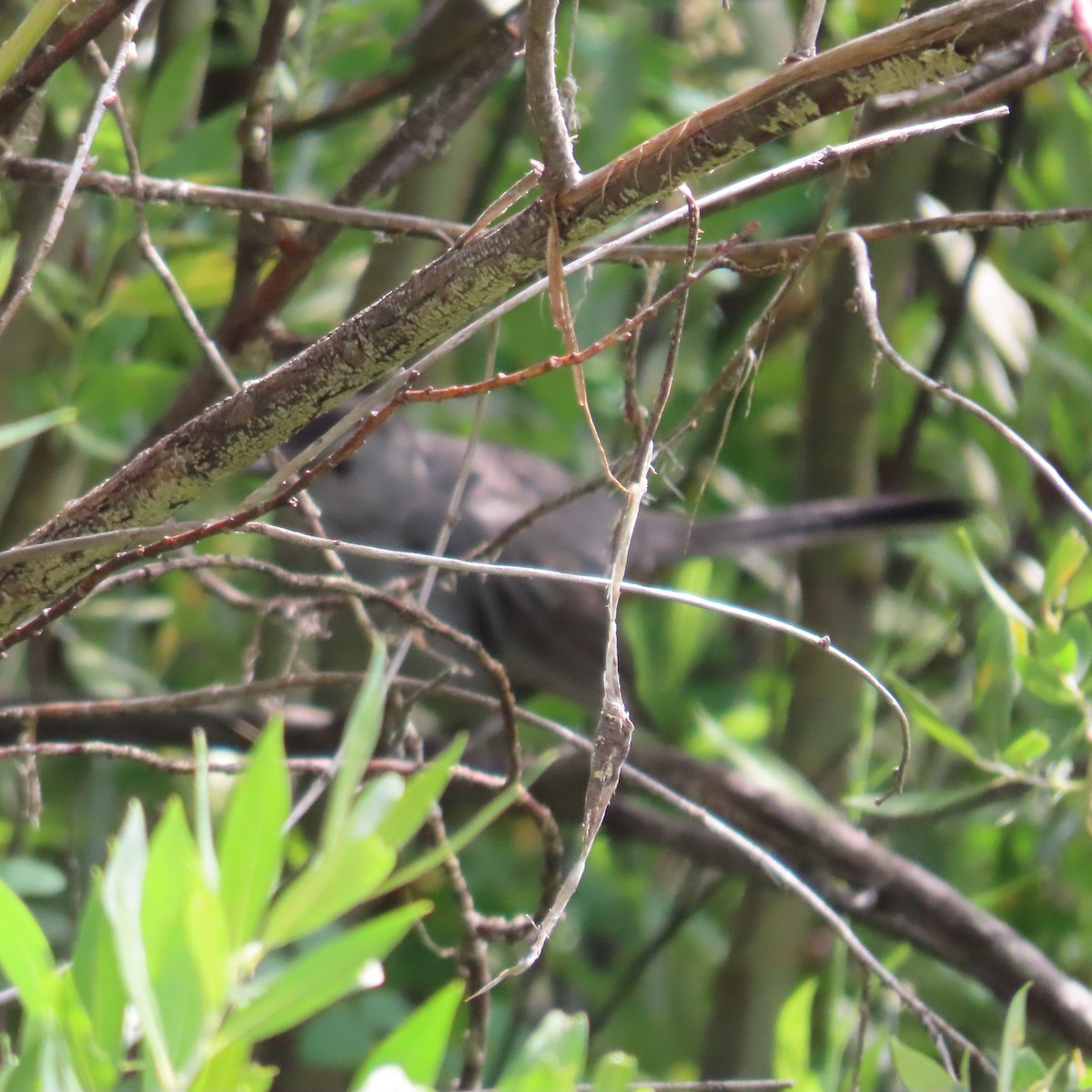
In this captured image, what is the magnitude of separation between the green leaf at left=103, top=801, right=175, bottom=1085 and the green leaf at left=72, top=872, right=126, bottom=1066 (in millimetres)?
17

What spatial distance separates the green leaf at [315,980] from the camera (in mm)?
356

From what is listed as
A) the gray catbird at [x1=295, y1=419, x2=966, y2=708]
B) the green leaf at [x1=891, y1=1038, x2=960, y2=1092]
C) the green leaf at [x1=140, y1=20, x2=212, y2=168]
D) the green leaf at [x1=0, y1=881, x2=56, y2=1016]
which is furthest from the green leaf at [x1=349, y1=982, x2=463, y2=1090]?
the gray catbird at [x1=295, y1=419, x2=966, y2=708]

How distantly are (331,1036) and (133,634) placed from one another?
857mm

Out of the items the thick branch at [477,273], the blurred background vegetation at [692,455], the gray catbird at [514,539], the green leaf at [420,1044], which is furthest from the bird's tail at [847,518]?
the green leaf at [420,1044]

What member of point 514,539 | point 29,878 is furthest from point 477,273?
point 514,539

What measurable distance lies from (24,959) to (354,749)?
0.43ft

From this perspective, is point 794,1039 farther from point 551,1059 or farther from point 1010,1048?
point 551,1059

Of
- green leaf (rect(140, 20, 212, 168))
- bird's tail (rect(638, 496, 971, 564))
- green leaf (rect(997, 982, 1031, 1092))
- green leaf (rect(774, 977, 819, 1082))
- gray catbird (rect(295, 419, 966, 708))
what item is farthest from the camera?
gray catbird (rect(295, 419, 966, 708))

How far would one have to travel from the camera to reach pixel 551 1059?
492mm

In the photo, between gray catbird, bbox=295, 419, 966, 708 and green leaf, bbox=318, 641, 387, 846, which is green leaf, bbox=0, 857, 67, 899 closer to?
green leaf, bbox=318, 641, 387, 846

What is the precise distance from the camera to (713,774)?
1364mm

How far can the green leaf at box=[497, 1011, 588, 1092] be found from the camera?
0.47 metres

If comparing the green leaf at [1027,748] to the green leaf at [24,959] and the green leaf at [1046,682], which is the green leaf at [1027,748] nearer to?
the green leaf at [1046,682]

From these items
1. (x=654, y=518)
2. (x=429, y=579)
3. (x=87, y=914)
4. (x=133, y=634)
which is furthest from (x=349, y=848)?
(x=654, y=518)
